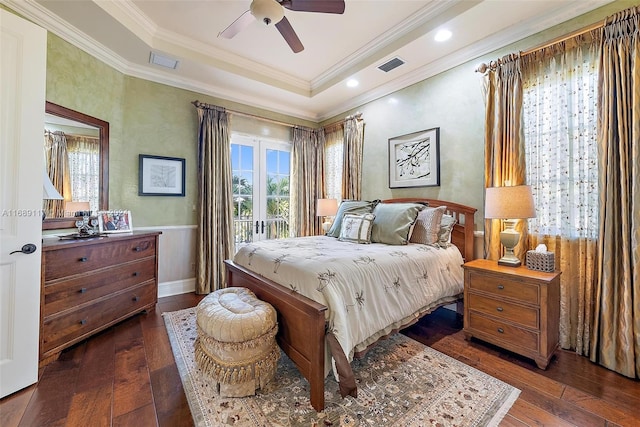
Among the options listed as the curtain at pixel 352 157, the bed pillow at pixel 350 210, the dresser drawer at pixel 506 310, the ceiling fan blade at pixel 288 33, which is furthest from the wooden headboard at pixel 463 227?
the ceiling fan blade at pixel 288 33

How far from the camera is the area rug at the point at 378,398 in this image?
151 cm

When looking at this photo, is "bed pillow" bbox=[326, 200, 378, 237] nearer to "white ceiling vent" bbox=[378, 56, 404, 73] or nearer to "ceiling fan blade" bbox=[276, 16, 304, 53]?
"white ceiling vent" bbox=[378, 56, 404, 73]

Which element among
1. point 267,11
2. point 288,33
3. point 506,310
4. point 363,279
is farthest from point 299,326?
point 288,33

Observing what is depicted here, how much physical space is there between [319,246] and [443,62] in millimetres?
2620

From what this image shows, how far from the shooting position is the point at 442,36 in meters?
2.74

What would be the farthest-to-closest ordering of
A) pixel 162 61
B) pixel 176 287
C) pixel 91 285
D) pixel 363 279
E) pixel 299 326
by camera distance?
pixel 176 287
pixel 162 61
pixel 91 285
pixel 363 279
pixel 299 326

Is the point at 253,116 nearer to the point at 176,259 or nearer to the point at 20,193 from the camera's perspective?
the point at 176,259

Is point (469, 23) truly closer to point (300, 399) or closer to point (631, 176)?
point (631, 176)

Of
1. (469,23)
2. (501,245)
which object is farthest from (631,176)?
(469,23)

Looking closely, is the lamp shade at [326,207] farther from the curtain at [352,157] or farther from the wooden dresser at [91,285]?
the wooden dresser at [91,285]

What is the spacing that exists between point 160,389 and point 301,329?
1.03 meters

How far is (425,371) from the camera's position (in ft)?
6.44

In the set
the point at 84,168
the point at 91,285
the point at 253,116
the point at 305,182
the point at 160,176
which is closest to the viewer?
the point at 91,285

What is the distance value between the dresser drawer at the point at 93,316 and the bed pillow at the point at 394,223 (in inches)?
102
